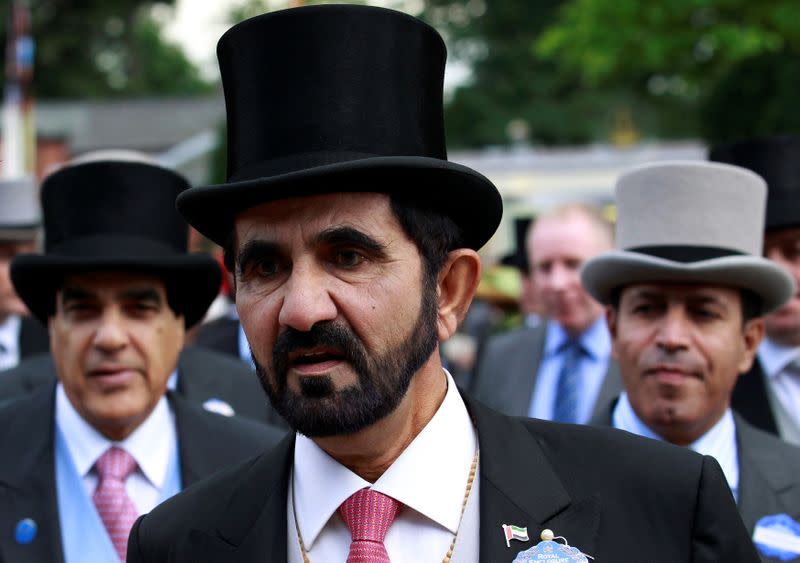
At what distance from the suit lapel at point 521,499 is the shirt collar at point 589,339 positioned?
3.77 meters

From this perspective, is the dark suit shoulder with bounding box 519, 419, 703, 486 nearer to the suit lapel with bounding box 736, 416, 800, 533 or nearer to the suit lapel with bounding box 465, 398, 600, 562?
the suit lapel with bounding box 465, 398, 600, 562

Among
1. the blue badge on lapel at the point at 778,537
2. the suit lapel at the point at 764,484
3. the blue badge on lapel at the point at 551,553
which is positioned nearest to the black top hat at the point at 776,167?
the suit lapel at the point at 764,484

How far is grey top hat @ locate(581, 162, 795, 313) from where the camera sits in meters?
3.98

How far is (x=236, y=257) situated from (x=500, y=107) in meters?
40.7

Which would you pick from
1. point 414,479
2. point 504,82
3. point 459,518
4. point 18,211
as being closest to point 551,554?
point 459,518

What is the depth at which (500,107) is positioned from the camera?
42812 millimetres

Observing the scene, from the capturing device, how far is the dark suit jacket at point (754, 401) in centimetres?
505

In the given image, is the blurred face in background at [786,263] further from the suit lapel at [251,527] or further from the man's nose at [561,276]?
the suit lapel at [251,527]

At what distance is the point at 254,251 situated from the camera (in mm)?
2684

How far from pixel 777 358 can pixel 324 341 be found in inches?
132

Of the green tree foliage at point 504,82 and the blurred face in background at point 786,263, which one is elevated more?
the green tree foliage at point 504,82

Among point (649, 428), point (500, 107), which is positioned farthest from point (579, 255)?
point (500, 107)

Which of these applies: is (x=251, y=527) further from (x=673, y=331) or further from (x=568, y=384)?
(x=568, y=384)

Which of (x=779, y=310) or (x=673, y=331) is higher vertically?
(x=779, y=310)
